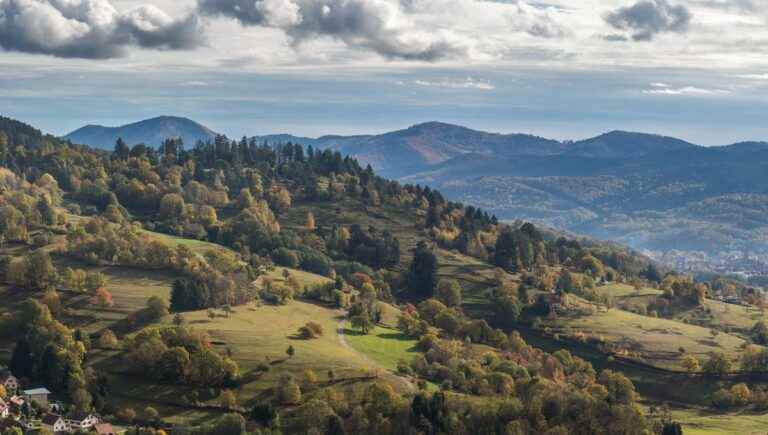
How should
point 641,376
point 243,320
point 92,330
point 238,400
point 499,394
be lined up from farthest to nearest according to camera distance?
point 641,376, point 243,320, point 92,330, point 499,394, point 238,400

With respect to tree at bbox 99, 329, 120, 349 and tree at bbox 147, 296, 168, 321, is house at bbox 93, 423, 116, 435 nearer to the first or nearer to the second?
tree at bbox 99, 329, 120, 349

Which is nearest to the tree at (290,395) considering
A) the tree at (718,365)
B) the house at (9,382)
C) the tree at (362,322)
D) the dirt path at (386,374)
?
the dirt path at (386,374)

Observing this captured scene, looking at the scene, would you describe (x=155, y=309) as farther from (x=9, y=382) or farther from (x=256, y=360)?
(x=9, y=382)

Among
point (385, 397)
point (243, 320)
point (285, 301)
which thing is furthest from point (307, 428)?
point (285, 301)

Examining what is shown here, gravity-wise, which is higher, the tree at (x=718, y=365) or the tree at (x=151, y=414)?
the tree at (x=151, y=414)

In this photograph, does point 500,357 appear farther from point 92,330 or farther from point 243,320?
point 92,330

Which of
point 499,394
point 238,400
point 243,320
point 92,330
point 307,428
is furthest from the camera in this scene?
point 243,320

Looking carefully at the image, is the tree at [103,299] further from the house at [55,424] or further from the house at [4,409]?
the house at [55,424]
